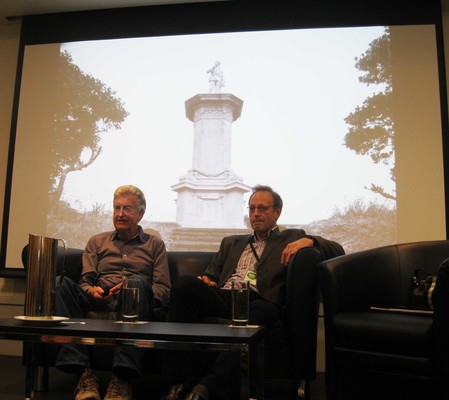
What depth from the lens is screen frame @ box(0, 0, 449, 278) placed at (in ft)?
11.7

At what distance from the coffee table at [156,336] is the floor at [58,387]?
759mm

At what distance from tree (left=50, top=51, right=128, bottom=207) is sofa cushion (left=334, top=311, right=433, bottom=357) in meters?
2.30

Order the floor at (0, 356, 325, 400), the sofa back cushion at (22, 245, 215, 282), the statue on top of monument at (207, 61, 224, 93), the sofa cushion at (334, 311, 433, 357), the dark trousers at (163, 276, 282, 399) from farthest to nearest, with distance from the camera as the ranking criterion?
the statue on top of monument at (207, 61, 224, 93)
the sofa back cushion at (22, 245, 215, 282)
the floor at (0, 356, 325, 400)
the dark trousers at (163, 276, 282, 399)
the sofa cushion at (334, 311, 433, 357)

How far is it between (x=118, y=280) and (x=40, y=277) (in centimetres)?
90

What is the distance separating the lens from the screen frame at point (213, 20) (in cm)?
358

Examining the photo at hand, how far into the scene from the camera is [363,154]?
3500 millimetres

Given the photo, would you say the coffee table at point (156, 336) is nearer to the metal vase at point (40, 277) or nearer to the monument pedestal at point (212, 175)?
the metal vase at point (40, 277)

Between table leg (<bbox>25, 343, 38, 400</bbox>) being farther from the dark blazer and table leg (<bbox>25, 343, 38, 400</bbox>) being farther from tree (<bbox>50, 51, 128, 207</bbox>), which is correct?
tree (<bbox>50, 51, 128, 207</bbox>)

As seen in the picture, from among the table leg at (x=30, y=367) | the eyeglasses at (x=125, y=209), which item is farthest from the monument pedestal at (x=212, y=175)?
the table leg at (x=30, y=367)

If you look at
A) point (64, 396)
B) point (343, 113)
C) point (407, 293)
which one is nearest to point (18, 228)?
point (64, 396)

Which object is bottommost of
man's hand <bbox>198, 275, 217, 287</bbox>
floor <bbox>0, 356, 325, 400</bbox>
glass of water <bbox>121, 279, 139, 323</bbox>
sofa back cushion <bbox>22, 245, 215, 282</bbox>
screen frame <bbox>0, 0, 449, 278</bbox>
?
floor <bbox>0, 356, 325, 400</bbox>

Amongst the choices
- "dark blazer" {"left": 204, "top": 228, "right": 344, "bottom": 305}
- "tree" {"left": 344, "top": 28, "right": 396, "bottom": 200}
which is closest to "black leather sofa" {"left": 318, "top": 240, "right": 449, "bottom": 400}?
"dark blazer" {"left": 204, "top": 228, "right": 344, "bottom": 305}

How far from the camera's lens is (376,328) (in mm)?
2023

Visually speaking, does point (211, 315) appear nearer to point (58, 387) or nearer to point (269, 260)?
point (269, 260)
